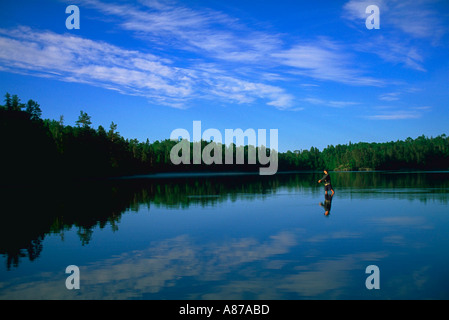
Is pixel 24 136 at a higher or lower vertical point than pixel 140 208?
higher

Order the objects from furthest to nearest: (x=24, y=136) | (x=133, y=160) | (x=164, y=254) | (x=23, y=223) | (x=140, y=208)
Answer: (x=133, y=160) < (x=24, y=136) < (x=140, y=208) < (x=23, y=223) < (x=164, y=254)

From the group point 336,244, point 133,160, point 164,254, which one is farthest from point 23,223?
point 133,160

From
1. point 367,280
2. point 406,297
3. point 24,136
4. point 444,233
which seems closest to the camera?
point 406,297

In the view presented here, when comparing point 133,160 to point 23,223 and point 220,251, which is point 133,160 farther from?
point 220,251

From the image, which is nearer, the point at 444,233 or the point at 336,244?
the point at 336,244

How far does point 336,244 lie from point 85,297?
10.2 metres

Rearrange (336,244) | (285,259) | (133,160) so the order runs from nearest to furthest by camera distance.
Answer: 1. (285,259)
2. (336,244)
3. (133,160)

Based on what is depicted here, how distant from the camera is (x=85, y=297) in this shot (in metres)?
9.45

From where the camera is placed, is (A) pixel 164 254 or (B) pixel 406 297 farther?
(A) pixel 164 254
